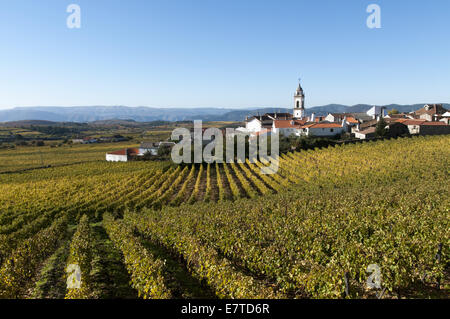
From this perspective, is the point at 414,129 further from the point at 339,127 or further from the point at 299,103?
the point at 299,103

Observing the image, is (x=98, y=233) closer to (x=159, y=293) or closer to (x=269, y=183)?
(x=159, y=293)

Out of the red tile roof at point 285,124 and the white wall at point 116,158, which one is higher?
the red tile roof at point 285,124

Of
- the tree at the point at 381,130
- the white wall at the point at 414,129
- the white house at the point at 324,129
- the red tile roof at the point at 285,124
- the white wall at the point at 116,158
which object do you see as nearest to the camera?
the tree at the point at 381,130

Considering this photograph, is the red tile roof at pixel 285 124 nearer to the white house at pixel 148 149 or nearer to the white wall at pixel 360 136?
the white wall at pixel 360 136

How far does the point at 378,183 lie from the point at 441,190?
828 cm

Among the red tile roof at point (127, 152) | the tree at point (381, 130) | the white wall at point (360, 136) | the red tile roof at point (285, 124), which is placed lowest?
the red tile roof at point (127, 152)

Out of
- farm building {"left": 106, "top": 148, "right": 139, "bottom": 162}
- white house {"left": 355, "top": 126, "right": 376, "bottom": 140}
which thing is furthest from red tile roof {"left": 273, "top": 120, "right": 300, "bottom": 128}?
farm building {"left": 106, "top": 148, "right": 139, "bottom": 162}

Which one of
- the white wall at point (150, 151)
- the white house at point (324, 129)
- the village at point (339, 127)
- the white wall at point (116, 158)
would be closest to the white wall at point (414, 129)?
the village at point (339, 127)

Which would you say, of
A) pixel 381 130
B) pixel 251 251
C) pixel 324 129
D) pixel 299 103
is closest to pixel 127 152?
pixel 324 129

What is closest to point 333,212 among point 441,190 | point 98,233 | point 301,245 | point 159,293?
point 301,245

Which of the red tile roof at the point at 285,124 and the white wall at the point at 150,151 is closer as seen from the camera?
the white wall at the point at 150,151

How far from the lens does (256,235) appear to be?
41.5 feet

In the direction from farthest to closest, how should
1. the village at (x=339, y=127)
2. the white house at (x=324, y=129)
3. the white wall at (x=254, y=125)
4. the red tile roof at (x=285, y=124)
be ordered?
1. the white wall at (x=254, y=125)
2. the red tile roof at (x=285, y=124)
3. the white house at (x=324, y=129)
4. the village at (x=339, y=127)

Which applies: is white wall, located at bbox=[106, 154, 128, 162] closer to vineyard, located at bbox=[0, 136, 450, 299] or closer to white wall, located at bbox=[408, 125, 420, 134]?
vineyard, located at bbox=[0, 136, 450, 299]
